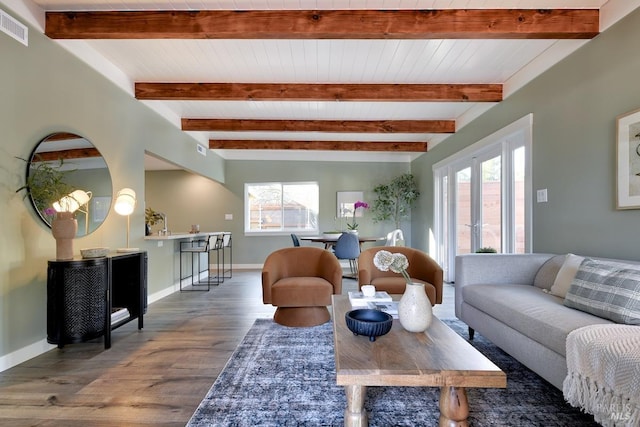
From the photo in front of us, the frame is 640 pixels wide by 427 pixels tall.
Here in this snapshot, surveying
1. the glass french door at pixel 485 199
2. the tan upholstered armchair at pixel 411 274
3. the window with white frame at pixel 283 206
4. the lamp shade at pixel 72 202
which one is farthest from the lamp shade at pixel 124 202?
the glass french door at pixel 485 199

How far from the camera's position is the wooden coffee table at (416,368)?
1.14 metres

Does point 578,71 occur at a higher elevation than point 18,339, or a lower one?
higher

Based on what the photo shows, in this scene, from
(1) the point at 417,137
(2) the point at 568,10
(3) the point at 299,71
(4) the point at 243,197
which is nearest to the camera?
(2) the point at 568,10

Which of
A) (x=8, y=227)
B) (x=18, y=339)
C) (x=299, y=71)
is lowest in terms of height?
(x=18, y=339)

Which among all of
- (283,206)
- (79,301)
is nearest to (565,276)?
(79,301)

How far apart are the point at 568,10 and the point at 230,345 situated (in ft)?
12.2

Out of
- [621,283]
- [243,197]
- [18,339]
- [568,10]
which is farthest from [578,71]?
[243,197]

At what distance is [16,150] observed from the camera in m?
2.23

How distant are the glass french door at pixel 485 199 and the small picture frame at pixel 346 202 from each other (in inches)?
75.1

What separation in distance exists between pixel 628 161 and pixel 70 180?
4281 mm

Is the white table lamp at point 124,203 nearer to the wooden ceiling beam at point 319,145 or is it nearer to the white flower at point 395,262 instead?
the white flower at point 395,262

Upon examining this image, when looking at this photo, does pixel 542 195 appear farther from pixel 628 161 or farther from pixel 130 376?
pixel 130 376

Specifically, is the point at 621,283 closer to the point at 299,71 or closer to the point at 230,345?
the point at 230,345

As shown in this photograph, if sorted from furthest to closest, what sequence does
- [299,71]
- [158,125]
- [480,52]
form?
[158,125] < [299,71] < [480,52]
